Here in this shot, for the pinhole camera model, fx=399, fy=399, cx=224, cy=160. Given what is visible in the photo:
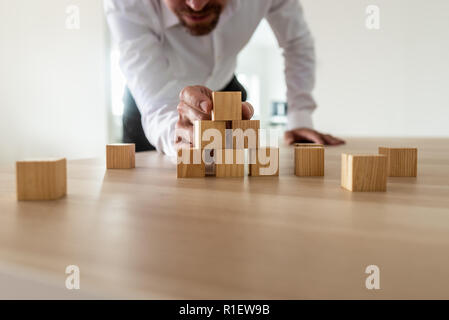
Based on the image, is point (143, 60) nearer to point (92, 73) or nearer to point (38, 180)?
point (38, 180)

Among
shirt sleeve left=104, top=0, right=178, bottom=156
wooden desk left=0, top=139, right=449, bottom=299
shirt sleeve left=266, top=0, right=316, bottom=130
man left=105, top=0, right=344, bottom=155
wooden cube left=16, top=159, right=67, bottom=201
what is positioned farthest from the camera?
shirt sleeve left=266, top=0, right=316, bottom=130

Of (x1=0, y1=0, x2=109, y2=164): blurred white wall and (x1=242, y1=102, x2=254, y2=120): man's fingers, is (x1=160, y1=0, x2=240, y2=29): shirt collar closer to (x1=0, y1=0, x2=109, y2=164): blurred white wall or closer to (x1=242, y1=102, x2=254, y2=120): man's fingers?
(x1=242, y1=102, x2=254, y2=120): man's fingers

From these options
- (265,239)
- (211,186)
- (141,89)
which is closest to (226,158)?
(211,186)

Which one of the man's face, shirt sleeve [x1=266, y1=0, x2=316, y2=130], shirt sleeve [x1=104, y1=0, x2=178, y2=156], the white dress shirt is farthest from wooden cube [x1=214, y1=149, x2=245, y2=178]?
shirt sleeve [x1=266, y1=0, x2=316, y2=130]

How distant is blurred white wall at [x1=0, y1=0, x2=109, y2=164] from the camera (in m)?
4.57

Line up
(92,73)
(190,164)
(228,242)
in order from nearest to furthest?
(228,242), (190,164), (92,73)

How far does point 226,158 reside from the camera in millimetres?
783

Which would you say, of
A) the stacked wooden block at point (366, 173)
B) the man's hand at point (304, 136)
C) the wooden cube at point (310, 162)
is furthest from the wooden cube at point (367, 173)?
the man's hand at point (304, 136)

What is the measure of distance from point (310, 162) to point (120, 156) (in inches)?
16.8

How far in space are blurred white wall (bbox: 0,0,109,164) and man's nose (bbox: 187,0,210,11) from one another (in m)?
3.35

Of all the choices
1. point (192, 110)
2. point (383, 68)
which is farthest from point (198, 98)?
point (383, 68)

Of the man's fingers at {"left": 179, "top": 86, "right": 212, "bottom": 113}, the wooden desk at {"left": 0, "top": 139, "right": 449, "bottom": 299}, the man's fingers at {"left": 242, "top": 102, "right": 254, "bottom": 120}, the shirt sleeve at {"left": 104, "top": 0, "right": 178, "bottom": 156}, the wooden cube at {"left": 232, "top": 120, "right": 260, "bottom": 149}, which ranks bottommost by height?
the wooden desk at {"left": 0, "top": 139, "right": 449, "bottom": 299}

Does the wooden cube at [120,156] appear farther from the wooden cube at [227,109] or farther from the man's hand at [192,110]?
the wooden cube at [227,109]

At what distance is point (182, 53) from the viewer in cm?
176
